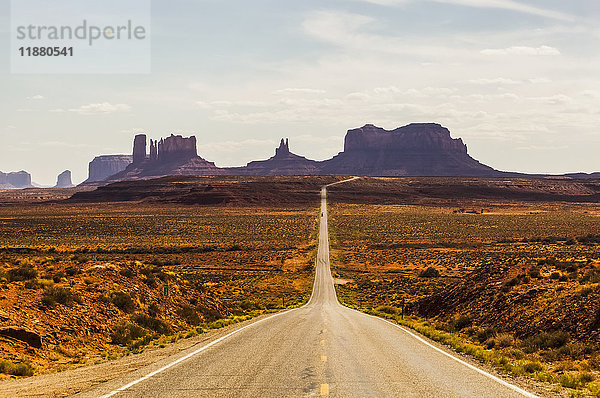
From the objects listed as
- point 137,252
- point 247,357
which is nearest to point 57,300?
point 247,357

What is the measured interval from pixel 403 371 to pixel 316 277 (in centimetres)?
4326

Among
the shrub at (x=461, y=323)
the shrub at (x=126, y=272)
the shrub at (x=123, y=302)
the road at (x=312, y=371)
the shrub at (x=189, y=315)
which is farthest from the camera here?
the shrub at (x=126, y=272)

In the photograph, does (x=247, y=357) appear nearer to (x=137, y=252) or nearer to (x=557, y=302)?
(x=557, y=302)

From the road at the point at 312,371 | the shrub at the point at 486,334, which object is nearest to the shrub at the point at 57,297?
the road at the point at 312,371

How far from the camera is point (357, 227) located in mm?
103625

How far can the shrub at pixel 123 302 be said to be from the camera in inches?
796

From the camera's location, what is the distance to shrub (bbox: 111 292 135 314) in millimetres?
20219

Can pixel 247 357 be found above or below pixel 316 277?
above

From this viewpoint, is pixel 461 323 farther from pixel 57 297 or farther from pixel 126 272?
pixel 57 297

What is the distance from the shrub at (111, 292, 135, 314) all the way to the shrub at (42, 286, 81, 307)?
5.89 feet

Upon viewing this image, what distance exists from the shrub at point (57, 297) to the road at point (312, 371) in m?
5.47

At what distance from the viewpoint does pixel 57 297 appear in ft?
58.6

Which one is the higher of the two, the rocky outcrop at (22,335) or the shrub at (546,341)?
the rocky outcrop at (22,335)

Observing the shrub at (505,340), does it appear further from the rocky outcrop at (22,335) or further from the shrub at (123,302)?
the rocky outcrop at (22,335)
